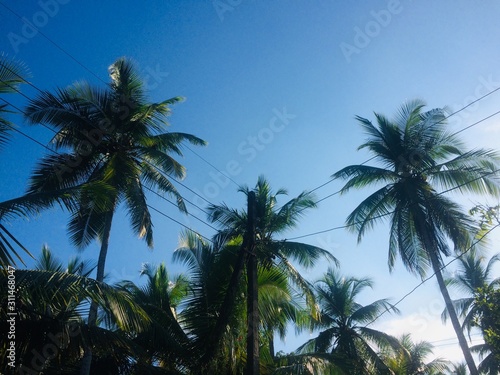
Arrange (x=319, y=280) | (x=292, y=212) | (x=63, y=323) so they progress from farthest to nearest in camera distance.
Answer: (x=319, y=280), (x=292, y=212), (x=63, y=323)

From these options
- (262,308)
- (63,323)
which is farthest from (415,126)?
(63,323)

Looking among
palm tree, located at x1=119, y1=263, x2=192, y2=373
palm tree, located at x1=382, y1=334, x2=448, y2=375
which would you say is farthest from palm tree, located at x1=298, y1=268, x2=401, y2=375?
palm tree, located at x1=119, y1=263, x2=192, y2=373

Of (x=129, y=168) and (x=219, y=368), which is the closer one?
(x=219, y=368)

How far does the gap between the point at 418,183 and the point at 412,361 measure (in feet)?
40.3

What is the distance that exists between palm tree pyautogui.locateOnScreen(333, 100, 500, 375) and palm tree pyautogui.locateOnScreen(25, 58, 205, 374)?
6890mm

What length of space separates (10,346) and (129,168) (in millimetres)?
7143

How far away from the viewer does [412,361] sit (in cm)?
2311

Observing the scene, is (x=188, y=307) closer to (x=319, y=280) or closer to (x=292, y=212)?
(x=292, y=212)

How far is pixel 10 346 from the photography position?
6348 mm

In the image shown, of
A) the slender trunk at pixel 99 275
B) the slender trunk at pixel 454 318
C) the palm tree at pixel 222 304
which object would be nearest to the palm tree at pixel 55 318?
the slender trunk at pixel 99 275

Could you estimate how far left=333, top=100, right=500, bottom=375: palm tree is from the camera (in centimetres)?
1495

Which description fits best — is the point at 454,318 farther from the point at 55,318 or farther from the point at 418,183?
the point at 55,318

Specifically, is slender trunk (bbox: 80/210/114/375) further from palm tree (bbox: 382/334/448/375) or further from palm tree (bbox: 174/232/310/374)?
palm tree (bbox: 382/334/448/375)

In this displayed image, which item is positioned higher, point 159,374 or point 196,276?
point 196,276
